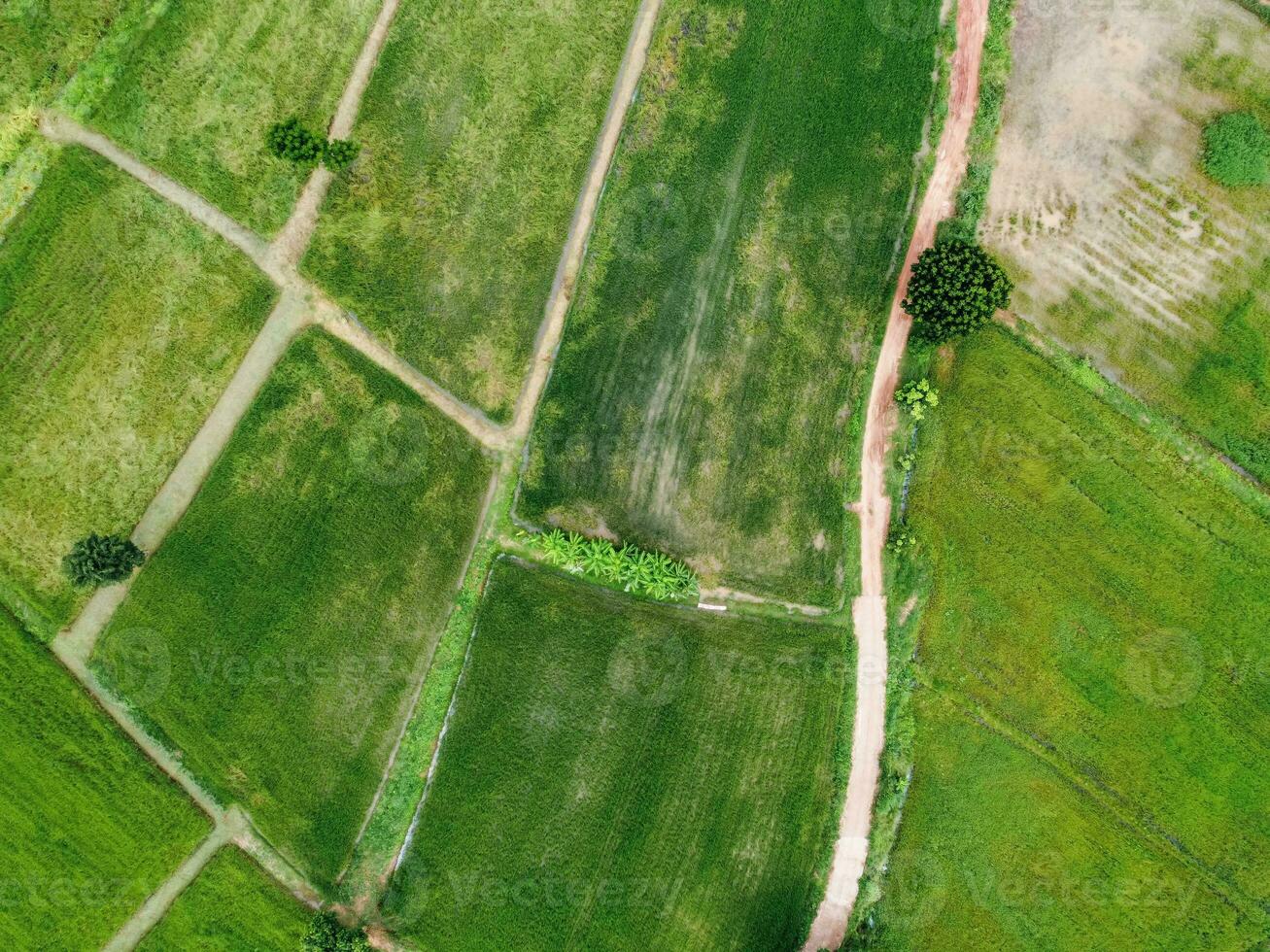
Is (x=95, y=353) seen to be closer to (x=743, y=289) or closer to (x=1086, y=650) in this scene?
(x=743, y=289)

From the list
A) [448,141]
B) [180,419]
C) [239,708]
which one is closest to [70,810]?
[239,708]

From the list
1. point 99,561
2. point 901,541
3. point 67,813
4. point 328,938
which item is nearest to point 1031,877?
point 901,541

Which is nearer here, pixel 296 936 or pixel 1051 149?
pixel 296 936

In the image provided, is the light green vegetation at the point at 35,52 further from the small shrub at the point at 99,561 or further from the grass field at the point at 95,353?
the small shrub at the point at 99,561

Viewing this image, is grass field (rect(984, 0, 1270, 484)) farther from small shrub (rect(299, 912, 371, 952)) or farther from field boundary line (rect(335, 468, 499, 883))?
small shrub (rect(299, 912, 371, 952))

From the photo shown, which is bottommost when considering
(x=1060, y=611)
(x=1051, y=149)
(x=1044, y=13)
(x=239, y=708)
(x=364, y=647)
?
(x=239, y=708)

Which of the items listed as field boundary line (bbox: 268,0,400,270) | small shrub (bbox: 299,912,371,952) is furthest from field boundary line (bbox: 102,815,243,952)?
field boundary line (bbox: 268,0,400,270)

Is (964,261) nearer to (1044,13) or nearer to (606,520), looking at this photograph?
(1044,13)
